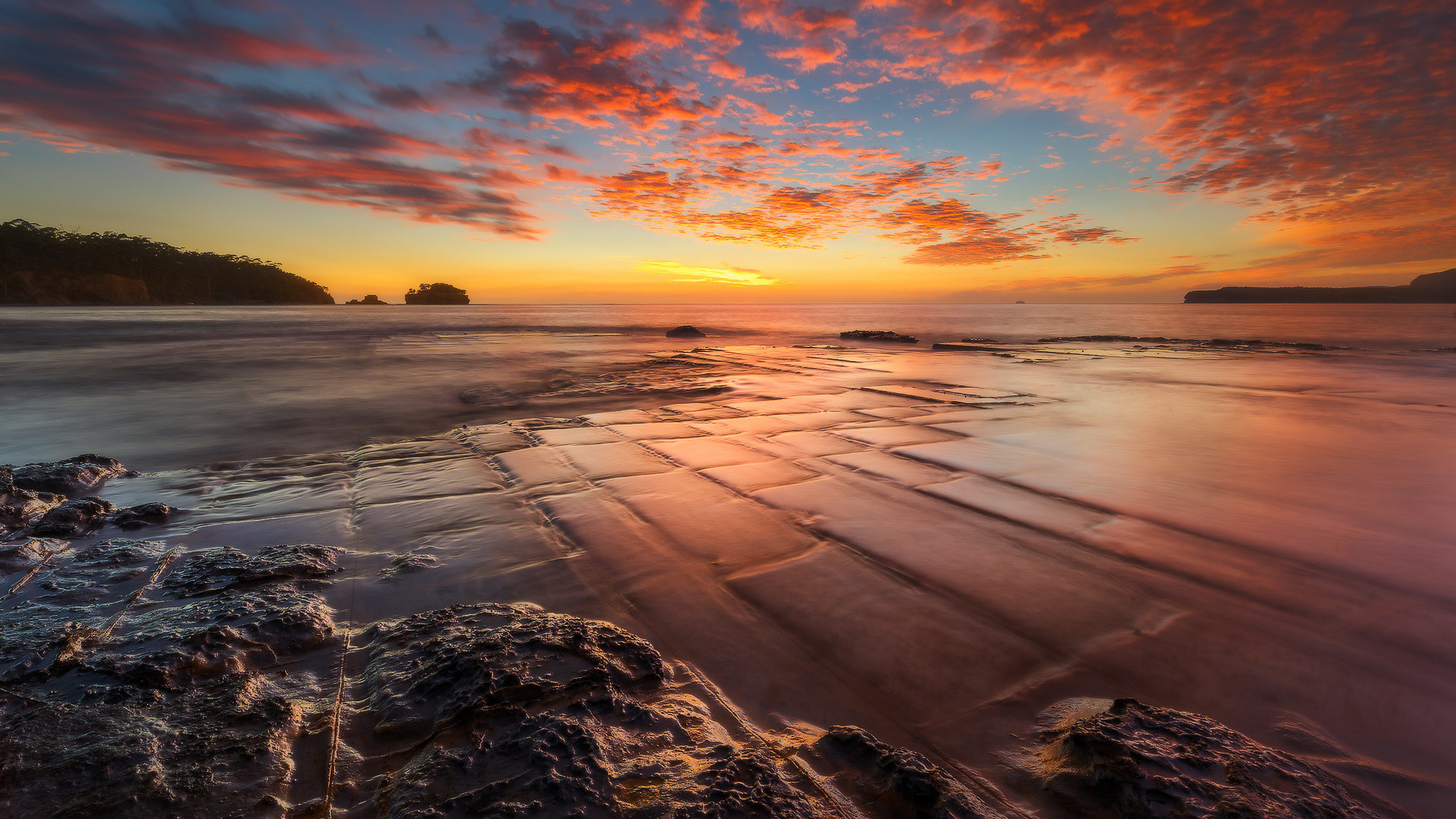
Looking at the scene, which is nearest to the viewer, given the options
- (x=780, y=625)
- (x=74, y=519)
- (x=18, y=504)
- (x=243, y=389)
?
(x=780, y=625)

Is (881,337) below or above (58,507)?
above

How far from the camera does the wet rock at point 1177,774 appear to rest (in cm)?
131

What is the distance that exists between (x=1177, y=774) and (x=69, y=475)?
6008mm

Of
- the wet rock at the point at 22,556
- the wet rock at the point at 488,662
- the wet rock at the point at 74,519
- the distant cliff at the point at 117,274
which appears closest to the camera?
the wet rock at the point at 488,662

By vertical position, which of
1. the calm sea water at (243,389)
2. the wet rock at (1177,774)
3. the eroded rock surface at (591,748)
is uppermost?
the wet rock at (1177,774)

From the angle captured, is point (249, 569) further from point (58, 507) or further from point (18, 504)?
point (18, 504)

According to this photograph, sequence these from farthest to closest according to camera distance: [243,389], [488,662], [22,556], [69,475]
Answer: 1. [243,389]
2. [69,475]
3. [22,556]
4. [488,662]

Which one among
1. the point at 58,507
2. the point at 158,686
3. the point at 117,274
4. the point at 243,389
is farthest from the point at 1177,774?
the point at 117,274

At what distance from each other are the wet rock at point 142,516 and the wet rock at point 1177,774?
4.32 metres

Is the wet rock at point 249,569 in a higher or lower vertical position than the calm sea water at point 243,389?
higher

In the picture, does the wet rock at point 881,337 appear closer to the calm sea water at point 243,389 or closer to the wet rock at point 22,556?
the calm sea water at point 243,389

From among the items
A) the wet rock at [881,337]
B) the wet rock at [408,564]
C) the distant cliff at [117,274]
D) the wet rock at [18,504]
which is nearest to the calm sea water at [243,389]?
the wet rock at [18,504]

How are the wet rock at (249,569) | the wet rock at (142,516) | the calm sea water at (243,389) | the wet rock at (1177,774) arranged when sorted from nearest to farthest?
1. the wet rock at (1177,774)
2. the wet rock at (249,569)
3. the wet rock at (142,516)
4. the calm sea water at (243,389)

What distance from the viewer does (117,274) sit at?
79.7 m
